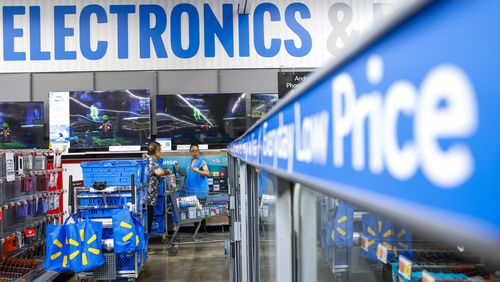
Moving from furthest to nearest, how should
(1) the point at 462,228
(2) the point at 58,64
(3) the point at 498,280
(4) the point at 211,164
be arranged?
(2) the point at 58,64, (4) the point at 211,164, (3) the point at 498,280, (1) the point at 462,228

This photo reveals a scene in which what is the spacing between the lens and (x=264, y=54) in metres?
9.13

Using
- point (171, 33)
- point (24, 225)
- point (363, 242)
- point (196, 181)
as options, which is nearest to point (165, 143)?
point (196, 181)

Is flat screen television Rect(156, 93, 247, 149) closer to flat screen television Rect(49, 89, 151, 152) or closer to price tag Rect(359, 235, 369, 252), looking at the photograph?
flat screen television Rect(49, 89, 151, 152)

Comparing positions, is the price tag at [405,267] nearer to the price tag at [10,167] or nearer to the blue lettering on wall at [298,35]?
the price tag at [10,167]

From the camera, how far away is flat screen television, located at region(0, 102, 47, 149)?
28.1ft

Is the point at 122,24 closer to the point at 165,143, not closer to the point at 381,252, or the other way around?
the point at 165,143

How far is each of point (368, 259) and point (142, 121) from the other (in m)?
7.09

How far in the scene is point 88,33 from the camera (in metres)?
9.07

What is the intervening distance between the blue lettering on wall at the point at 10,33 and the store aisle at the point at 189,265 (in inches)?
186

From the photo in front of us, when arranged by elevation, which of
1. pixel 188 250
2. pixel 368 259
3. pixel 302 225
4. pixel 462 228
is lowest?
pixel 188 250

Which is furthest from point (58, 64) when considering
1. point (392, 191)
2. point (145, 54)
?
Answer: point (392, 191)

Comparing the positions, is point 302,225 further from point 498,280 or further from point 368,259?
point 368,259

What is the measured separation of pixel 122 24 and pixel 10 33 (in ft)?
7.11

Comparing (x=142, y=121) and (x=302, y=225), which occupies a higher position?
(x=142, y=121)
